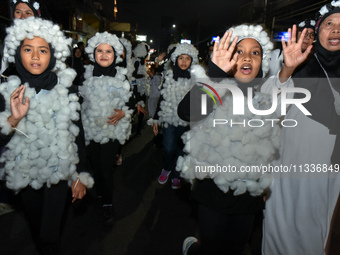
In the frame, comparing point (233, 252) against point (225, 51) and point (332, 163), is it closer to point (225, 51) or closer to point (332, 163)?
point (332, 163)

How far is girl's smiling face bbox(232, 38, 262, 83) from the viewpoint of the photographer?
238 cm

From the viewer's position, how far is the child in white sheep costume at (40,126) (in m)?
2.32

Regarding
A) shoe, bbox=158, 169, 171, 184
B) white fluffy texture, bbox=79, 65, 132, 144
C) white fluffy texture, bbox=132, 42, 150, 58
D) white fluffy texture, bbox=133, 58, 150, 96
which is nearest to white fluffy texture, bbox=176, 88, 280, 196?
white fluffy texture, bbox=79, 65, 132, 144

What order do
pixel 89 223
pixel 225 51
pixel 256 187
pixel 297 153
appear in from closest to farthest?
pixel 225 51, pixel 256 187, pixel 297 153, pixel 89 223

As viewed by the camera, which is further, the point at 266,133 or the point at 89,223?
the point at 89,223

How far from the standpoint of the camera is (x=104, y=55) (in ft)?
12.5

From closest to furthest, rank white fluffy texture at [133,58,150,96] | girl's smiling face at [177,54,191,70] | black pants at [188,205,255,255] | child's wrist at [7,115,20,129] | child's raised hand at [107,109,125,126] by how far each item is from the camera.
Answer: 1. child's wrist at [7,115,20,129]
2. black pants at [188,205,255,255]
3. child's raised hand at [107,109,125,126]
4. girl's smiling face at [177,54,191,70]
5. white fluffy texture at [133,58,150,96]

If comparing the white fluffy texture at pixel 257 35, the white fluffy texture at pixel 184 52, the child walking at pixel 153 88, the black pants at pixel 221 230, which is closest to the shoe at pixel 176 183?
the white fluffy texture at pixel 184 52

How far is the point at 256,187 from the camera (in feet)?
7.31

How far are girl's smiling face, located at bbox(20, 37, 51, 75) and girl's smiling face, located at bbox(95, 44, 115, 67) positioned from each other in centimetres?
139

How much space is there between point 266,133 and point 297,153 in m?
0.60

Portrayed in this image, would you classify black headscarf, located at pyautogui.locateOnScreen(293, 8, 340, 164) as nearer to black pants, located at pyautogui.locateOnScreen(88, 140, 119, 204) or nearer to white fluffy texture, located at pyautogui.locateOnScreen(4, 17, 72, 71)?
white fluffy texture, located at pyautogui.locateOnScreen(4, 17, 72, 71)

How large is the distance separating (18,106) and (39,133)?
0.29m

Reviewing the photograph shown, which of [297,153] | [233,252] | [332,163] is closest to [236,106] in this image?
[297,153]
